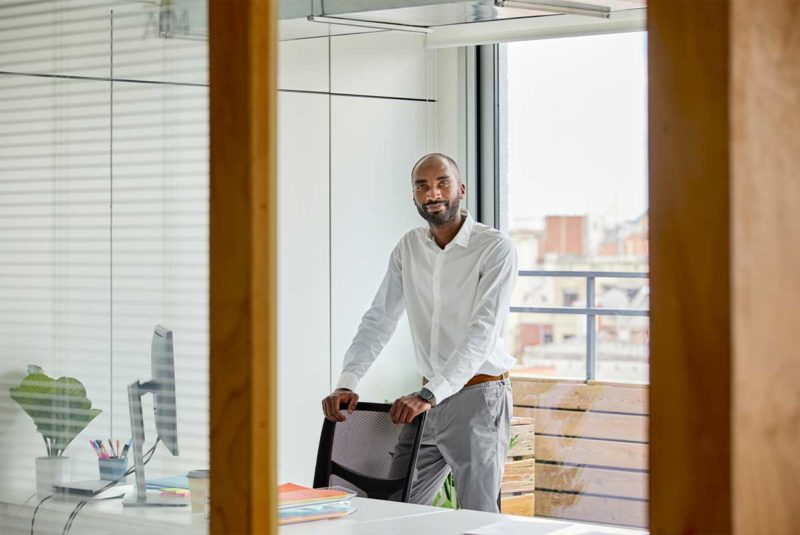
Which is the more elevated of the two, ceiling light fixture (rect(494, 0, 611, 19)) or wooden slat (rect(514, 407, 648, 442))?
ceiling light fixture (rect(494, 0, 611, 19))

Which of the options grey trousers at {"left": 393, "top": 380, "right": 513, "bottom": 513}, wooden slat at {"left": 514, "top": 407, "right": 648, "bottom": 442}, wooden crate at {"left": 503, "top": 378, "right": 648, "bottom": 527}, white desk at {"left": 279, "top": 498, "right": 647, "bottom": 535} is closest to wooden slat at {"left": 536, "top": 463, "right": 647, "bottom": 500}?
wooden crate at {"left": 503, "top": 378, "right": 648, "bottom": 527}

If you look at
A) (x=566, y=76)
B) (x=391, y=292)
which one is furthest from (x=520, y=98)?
(x=391, y=292)

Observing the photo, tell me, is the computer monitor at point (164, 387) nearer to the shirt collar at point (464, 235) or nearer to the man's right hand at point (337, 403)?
the man's right hand at point (337, 403)

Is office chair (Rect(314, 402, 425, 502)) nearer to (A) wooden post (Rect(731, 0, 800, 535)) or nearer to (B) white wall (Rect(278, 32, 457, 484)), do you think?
(B) white wall (Rect(278, 32, 457, 484))

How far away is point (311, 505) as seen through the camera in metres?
3.21

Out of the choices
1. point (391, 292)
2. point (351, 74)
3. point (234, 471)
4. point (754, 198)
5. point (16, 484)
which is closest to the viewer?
point (754, 198)

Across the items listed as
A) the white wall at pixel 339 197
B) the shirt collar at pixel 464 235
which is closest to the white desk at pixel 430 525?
the shirt collar at pixel 464 235

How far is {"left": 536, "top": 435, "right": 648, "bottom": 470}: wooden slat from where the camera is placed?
5812 mm

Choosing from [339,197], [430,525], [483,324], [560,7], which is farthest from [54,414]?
[339,197]

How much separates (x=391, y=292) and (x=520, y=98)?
159cm

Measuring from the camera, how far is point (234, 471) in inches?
75.9

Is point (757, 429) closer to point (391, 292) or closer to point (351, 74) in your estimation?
point (391, 292)

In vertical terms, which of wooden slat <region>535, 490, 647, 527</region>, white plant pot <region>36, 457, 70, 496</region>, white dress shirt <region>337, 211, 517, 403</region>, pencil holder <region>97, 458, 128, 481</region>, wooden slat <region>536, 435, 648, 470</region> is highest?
white dress shirt <region>337, 211, 517, 403</region>

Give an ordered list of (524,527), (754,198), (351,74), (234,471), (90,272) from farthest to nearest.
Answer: (351,74), (524,527), (90,272), (234,471), (754,198)
